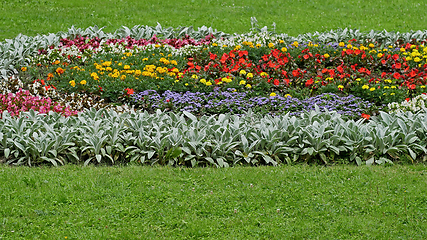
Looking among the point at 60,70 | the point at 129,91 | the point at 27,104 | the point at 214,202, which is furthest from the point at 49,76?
the point at 214,202

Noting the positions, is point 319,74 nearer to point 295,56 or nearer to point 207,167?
point 295,56

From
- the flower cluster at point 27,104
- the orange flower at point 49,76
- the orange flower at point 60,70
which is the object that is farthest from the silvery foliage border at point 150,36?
the flower cluster at point 27,104

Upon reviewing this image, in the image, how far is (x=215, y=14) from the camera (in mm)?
13555

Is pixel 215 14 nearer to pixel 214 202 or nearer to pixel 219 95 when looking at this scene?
pixel 219 95

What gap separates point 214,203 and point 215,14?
9.97 metres

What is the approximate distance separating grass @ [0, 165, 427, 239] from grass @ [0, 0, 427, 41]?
746cm

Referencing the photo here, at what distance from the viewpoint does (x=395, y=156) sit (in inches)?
218

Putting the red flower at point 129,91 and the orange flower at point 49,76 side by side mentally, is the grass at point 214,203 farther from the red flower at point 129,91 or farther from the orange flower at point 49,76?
the orange flower at point 49,76

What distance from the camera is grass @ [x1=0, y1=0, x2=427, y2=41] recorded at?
40.5 ft

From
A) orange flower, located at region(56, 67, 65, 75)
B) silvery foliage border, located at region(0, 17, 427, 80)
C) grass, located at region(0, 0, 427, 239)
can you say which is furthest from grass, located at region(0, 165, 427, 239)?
silvery foliage border, located at region(0, 17, 427, 80)

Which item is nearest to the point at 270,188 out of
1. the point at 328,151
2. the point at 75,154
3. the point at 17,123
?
the point at 328,151

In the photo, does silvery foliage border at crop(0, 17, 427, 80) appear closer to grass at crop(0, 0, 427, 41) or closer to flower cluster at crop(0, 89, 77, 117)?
flower cluster at crop(0, 89, 77, 117)

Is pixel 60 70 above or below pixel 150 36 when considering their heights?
below

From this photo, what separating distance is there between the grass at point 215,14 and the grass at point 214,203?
7.46 m
